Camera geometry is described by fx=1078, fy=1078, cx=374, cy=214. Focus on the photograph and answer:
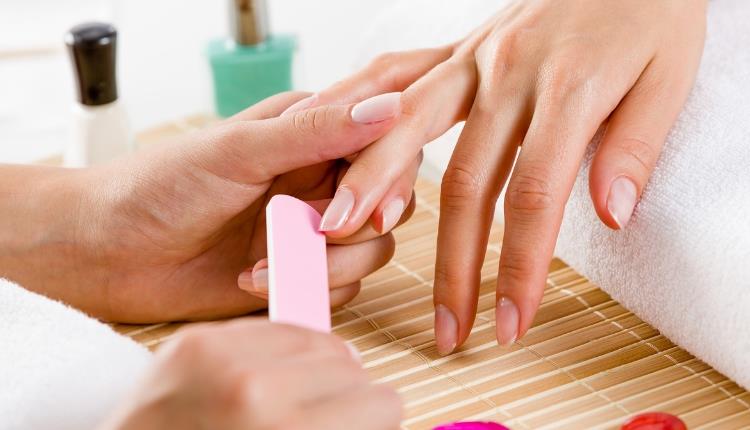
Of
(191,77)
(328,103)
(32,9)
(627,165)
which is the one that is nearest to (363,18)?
(191,77)

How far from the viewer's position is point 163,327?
901 millimetres

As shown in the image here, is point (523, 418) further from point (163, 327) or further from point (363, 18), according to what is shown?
point (363, 18)

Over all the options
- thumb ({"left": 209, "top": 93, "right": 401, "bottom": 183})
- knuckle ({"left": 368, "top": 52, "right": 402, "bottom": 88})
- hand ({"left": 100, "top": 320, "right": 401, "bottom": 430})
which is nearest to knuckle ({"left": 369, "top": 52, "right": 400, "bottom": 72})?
knuckle ({"left": 368, "top": 52, "right": 402, "bottom": 88})

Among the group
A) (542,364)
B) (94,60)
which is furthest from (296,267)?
(94,60)

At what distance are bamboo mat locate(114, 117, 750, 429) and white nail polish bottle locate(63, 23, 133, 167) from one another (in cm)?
34

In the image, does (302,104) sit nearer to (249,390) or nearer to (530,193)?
(530,193)

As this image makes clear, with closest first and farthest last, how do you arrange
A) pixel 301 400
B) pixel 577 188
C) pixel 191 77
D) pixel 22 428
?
pixel 301 400 → pixel 22 428 → pixel 577 188 → pixel 191 77

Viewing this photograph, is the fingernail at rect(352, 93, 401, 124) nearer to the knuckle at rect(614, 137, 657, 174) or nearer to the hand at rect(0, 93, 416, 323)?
the hand at rect(0, 93, 416, 323)

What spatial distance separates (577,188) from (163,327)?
14.2 inches

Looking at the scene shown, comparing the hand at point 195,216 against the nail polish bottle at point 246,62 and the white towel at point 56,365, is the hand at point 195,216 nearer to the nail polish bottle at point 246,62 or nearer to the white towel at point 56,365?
the white towel at point 56,365

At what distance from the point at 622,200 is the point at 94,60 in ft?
Result: 1.95

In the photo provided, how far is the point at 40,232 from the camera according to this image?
0.91m

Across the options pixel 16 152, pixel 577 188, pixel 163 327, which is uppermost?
pixel 577 188

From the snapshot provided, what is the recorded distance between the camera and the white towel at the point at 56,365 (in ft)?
2.12
